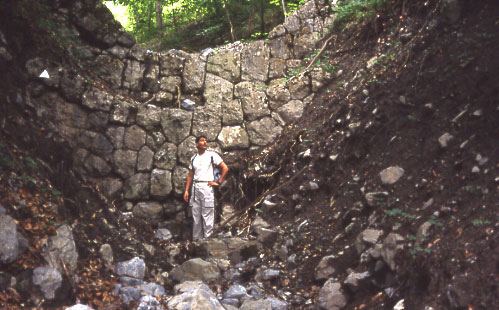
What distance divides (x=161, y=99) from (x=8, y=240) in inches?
217

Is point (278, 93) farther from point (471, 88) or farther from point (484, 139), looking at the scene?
point (484, 139)

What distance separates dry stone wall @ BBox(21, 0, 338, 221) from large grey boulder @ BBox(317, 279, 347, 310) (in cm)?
472

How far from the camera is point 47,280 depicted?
3.39 meters

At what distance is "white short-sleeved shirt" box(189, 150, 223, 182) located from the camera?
6.42m

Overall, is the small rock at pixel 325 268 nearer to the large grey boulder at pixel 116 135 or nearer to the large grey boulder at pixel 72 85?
the large grey boulder at pixel 116 135

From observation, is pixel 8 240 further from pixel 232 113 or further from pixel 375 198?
pixel 232 113

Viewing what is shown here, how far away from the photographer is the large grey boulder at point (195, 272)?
192 inches

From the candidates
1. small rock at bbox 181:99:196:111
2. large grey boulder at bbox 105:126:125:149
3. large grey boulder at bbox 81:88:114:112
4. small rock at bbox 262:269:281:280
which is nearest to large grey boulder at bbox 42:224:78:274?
small rock at bbox 262:269:281:280

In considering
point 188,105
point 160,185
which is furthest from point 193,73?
point 160,185

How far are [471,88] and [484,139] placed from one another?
782 mm

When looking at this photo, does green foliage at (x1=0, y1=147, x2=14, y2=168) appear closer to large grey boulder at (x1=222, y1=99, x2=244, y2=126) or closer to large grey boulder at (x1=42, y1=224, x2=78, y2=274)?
large grey boulder at (x1=42, y1=224, x2=78, y2=274)

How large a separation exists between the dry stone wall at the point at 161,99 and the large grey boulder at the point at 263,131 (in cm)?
2

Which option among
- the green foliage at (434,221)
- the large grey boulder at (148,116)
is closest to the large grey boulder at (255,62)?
the large grey boulder at (148,116)

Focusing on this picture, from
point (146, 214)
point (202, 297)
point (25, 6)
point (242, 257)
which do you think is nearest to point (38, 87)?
point (25, 6)
